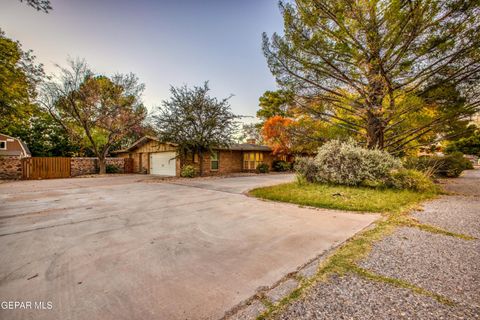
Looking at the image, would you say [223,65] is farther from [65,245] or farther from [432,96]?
[65,245]

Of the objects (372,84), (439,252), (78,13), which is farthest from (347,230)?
(78,13)

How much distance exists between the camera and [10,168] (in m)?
14.0

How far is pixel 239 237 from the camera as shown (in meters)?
3.43

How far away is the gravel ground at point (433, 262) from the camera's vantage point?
1971 millimetres

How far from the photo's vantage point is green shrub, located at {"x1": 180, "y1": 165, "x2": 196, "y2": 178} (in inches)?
560

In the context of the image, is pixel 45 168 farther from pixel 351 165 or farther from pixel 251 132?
pixel 251 132

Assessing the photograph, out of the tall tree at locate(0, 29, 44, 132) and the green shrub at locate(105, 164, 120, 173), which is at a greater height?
the tall tree at locate(0, 29, 44, 132)

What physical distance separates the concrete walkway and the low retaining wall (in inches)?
795

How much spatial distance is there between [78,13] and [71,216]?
711 centimetres

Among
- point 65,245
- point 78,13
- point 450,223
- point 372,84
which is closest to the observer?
point 65,245

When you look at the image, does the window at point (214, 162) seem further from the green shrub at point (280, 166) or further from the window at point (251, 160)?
the green shrub at point (280, 166)

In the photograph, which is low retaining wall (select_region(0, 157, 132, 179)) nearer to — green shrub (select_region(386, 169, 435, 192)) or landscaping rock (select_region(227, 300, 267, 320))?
landscaping rock (select_region(227, 300, 267, 320))

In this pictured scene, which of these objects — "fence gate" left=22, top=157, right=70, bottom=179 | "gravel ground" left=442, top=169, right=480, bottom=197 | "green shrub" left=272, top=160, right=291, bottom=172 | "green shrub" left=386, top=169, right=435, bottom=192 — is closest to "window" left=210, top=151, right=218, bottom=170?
"green shrub" left=272, top=160, right=291, bottom=172

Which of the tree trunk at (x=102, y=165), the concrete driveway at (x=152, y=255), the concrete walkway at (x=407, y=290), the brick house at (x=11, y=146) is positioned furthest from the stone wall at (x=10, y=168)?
the concrete walkway at (x=407, y=290)
